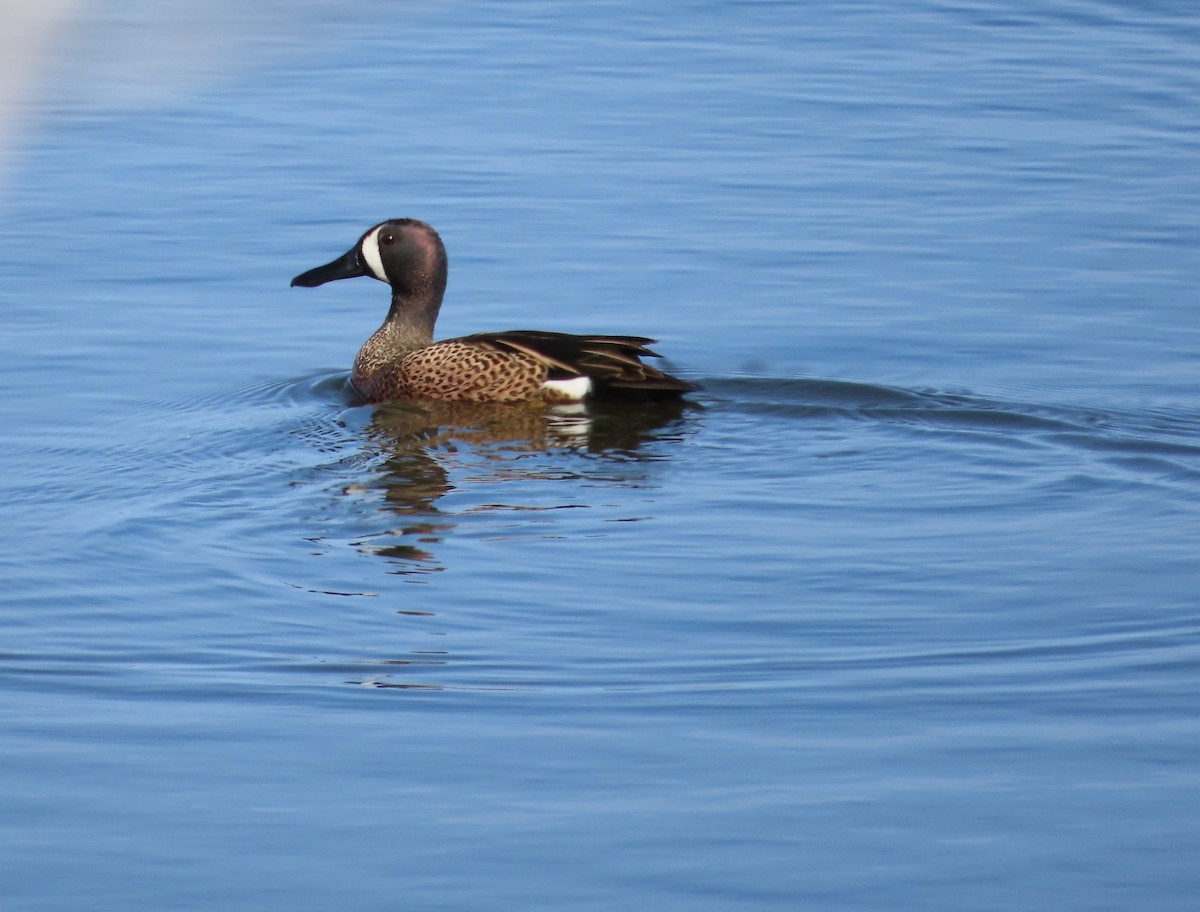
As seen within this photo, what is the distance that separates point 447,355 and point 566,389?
2.00ft

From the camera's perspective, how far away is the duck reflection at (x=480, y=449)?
8.18 metres

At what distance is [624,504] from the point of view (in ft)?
27.3

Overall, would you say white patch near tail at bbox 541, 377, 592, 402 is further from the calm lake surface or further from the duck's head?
the duck's head

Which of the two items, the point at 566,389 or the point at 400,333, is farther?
the point at 400,333

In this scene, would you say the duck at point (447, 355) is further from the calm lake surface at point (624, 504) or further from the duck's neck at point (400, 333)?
the calm lake surface at point (624, 504)

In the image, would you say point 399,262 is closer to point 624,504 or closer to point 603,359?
point 603,359

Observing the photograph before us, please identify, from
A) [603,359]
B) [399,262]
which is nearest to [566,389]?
[603,359]

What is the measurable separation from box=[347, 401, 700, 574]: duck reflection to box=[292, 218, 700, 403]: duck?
0.25 feet

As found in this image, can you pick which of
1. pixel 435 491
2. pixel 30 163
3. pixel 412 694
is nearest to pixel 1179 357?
pixel 435 491

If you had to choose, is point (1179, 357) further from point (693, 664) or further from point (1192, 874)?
point (1192, 874)

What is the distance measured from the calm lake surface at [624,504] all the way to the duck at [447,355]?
0.15m

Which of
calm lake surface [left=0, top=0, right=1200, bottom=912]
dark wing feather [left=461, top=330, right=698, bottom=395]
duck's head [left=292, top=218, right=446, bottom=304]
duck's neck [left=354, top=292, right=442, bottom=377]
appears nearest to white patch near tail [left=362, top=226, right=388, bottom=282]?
duck's head [left=292, top=218, right=446, bottom=304]

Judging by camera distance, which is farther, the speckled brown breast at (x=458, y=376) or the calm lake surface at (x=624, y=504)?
the speckled brown breast at (x=458, y=376)

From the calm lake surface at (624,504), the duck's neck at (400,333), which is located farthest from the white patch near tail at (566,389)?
the duck's neck at (400,333)
